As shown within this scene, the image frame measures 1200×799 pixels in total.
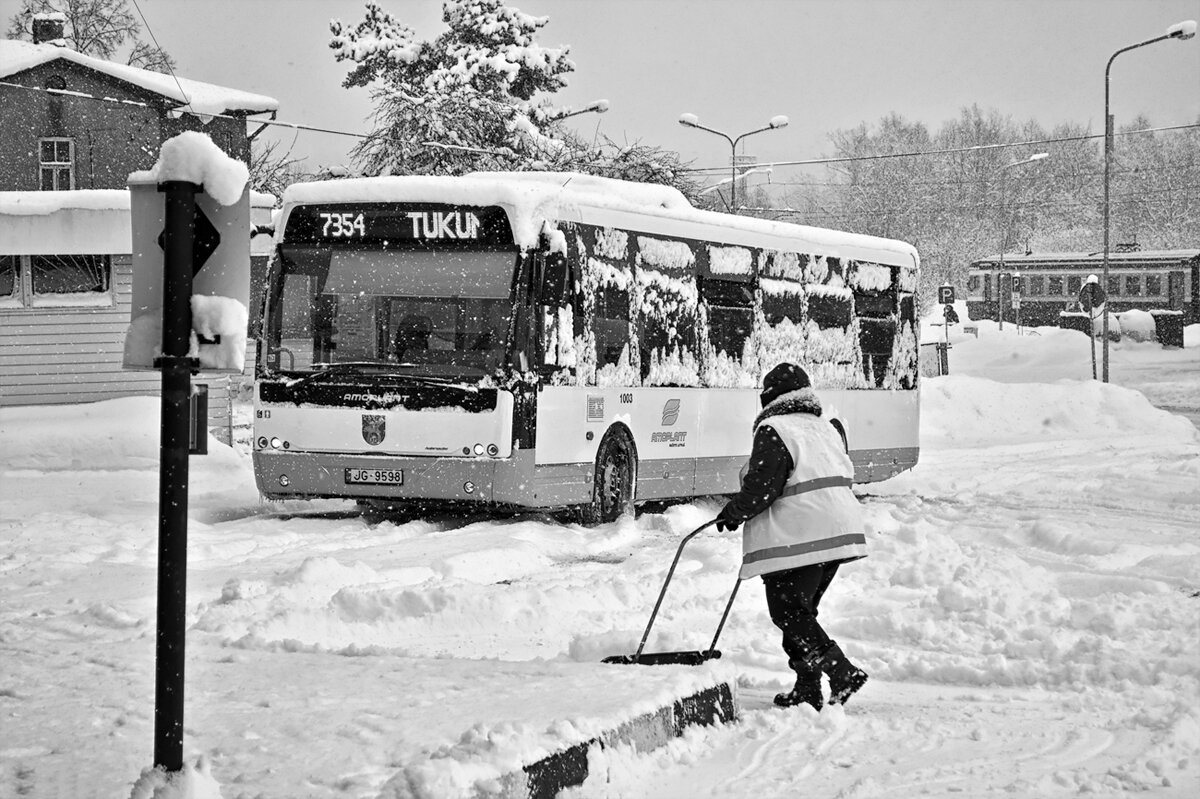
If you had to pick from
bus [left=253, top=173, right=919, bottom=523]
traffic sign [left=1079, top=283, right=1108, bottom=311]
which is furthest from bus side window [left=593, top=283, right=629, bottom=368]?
traffic sign [left=1079, top=283, right=1108, bottom=311]

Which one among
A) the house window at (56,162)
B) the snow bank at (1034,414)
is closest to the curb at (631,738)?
the snow bank at (1034,414)

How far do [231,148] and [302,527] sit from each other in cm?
3222

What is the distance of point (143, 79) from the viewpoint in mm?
41594

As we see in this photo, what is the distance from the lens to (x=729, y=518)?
755 cm

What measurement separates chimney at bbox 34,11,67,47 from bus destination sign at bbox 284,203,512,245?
32.6m

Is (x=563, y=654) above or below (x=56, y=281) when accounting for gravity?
below

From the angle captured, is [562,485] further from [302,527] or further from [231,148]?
[231,148]

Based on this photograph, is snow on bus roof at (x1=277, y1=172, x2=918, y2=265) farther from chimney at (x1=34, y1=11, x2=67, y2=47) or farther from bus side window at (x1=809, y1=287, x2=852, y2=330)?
chimney at (x1=34, y1=11, x2=67, y2=47)

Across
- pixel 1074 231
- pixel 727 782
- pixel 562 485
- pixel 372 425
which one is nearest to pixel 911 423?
pixel 562 485

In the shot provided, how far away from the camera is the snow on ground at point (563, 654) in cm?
610

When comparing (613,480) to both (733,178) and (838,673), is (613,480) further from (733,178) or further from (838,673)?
(733,178)

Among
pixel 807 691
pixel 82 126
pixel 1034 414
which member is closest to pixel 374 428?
pixel 807 691

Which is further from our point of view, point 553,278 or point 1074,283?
point 1074,283

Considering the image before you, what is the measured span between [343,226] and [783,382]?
7.54 m
